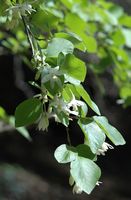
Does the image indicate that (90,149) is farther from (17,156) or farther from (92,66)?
(17,156)

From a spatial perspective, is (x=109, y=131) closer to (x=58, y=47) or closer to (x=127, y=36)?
(x=58, y=47)

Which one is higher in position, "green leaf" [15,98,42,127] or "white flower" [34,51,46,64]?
"white flower" [34,51,46,64]

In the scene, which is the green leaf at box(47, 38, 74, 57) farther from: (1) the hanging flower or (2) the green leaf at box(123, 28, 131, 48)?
(2) the green leaf at box(123, 28, 131, 48)

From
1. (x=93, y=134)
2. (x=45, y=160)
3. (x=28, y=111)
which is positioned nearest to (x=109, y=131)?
(x=93, y=134)

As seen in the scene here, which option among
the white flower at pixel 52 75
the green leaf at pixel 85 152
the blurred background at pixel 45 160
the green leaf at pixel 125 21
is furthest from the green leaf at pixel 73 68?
the blurred background at pixel 45 160

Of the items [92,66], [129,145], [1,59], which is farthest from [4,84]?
[92,66]

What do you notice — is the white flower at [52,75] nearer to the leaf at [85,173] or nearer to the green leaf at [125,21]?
the leaf at [85,173]

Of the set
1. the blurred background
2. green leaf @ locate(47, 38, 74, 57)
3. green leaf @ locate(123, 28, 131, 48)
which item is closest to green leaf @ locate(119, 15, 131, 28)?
green leaf @ locate(123, 28, 131, 48)
